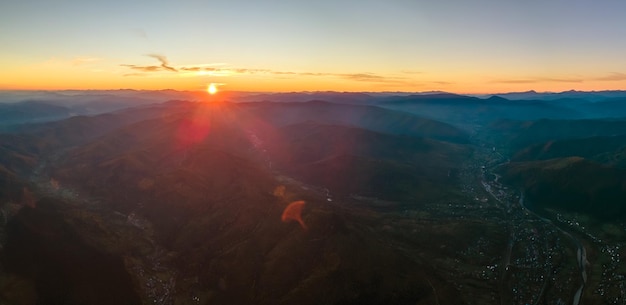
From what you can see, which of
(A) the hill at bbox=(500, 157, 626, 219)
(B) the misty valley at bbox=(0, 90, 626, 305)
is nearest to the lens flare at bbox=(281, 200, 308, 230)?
(B) the misty valley at bbox=(0, 90, 626, 305)

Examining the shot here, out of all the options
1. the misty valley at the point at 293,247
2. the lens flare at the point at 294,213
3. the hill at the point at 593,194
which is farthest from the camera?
the hill at the point at 593,194

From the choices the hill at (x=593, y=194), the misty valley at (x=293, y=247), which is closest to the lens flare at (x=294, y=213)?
the misty valley at (x=293, y=247)

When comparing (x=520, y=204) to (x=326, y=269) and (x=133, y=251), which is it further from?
(x=133, y=251)

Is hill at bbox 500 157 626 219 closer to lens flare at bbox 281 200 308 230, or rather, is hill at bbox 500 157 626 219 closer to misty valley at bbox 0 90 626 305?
misty valley at bbox 0 90 626 305

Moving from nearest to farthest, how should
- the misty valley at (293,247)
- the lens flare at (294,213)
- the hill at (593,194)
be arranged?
1. the misty valley at (293,247)
2. the lens flare at (294,213)
3. the hill at (593,194)

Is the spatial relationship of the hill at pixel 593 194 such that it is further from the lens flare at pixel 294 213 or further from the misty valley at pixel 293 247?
the lens flare at pixel 294 213

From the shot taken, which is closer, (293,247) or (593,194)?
(293,247)

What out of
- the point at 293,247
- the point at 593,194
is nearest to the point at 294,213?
the point at 293,247

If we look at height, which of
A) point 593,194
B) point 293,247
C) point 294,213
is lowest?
point 293,247

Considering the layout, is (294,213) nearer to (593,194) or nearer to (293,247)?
(293,247)

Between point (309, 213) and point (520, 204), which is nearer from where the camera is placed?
point (309, 213)

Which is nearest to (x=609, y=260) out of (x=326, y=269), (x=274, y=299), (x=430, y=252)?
(x=430, y=252)
